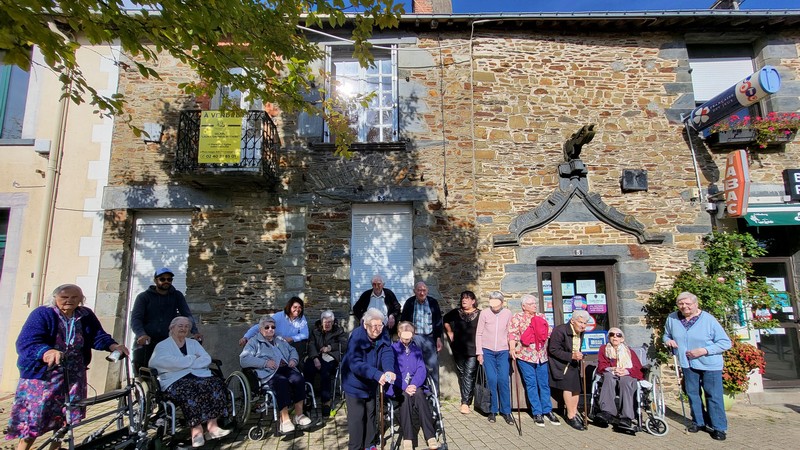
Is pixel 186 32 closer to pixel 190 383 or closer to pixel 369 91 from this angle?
pixel 190 383

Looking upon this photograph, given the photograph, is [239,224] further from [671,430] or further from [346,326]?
[671,430]

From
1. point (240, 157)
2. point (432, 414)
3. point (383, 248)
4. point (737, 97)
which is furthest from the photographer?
point (383, 248)

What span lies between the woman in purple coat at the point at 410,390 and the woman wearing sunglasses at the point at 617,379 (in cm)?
213

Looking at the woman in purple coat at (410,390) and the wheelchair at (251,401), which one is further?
the wheelchair at (251,401)

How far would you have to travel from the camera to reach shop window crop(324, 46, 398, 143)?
6.68m

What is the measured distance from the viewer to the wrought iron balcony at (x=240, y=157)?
231 inches

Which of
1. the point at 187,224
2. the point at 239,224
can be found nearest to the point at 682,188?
the point at 239,224

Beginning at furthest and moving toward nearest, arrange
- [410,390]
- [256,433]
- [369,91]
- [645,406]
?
[369,91] → [645,406] → [256,433] → [410,390]

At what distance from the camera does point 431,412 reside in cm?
392

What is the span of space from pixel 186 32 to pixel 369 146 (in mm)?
3424

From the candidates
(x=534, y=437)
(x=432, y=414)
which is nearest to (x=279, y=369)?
(x=432, y=414)

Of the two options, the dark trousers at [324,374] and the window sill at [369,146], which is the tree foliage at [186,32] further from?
the dark trousers at [324,374]

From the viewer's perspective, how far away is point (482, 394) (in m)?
4.92

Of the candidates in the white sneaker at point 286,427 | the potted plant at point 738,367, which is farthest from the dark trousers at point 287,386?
the potted plant at point 738,367
